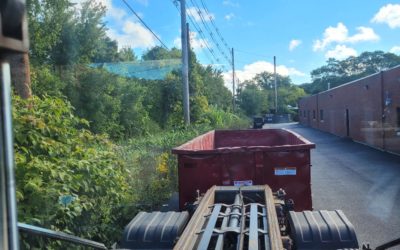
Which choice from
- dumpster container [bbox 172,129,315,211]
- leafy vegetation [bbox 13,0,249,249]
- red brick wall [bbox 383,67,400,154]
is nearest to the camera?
leafy vegetation [bbox 13,0,249,249]

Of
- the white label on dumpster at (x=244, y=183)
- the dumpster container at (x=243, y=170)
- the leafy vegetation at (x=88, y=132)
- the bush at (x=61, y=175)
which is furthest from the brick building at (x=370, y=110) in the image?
the bush at (x=61, y=175)

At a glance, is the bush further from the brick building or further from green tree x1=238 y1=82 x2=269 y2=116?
green tree x1=238 y1=82 x2=269 y2=116

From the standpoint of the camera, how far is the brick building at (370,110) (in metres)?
20.4

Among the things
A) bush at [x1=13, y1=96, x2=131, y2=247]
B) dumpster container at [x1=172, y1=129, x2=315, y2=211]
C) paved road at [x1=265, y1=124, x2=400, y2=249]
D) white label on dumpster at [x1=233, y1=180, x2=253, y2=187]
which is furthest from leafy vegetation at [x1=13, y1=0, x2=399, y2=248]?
paved road at [x1=265, y1=124, x2=400, y2=249]

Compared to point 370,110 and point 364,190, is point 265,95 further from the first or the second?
point 364,190

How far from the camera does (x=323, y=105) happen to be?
43812 mm

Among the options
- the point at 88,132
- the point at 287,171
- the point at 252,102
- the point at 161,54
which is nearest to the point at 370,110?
the point at 287,171

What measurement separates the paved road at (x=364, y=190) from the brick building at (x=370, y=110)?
5.58 feet

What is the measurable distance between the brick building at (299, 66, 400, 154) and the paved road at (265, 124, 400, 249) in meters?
1.70

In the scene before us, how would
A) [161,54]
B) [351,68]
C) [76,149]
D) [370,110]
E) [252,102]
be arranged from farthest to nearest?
[351,68]
[252,102]
[161,54]
[370,110]
[76,149]

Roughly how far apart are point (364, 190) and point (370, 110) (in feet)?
47.0

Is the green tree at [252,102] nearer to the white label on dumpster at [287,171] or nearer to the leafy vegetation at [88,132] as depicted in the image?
the leafy vegetation at [88,132]

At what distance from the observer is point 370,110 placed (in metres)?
24.6

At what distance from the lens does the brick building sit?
803 inches
